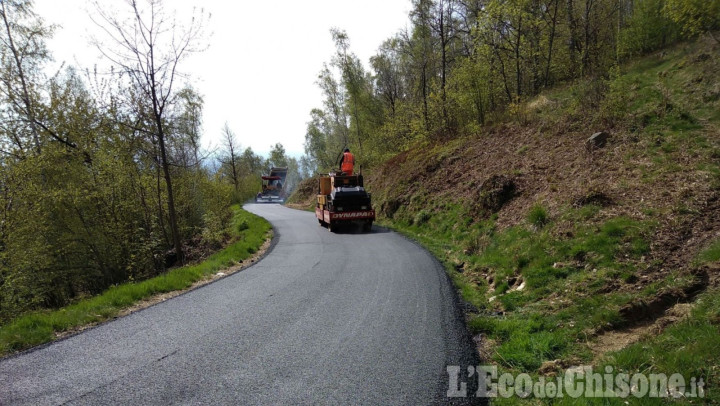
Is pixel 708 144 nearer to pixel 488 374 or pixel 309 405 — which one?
pixel 488 374

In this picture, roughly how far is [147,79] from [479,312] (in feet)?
35.9

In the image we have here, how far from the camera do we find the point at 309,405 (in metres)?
3.03

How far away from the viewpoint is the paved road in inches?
127

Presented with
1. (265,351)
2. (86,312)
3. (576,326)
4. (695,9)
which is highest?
(695,9)

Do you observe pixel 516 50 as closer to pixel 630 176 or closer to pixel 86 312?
pixel 630 176

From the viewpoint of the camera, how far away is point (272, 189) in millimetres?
49500

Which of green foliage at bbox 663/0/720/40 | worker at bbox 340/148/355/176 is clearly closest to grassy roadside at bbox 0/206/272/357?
worker at bbox 340/148/355/176

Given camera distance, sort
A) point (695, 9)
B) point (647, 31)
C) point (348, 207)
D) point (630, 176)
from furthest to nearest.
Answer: point (647, 31)
point (348, 207)
point (695, 9)
point (630, 176)

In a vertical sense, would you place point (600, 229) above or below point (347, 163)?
below

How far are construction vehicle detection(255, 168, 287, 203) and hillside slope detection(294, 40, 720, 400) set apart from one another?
35353 mm

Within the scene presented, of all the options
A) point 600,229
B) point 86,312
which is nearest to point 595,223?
point 600,229

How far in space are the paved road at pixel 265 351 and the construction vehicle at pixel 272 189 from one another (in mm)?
41306

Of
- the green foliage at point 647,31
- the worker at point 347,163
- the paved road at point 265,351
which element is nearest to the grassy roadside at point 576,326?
the paved road at point 265,351

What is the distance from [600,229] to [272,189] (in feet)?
153
